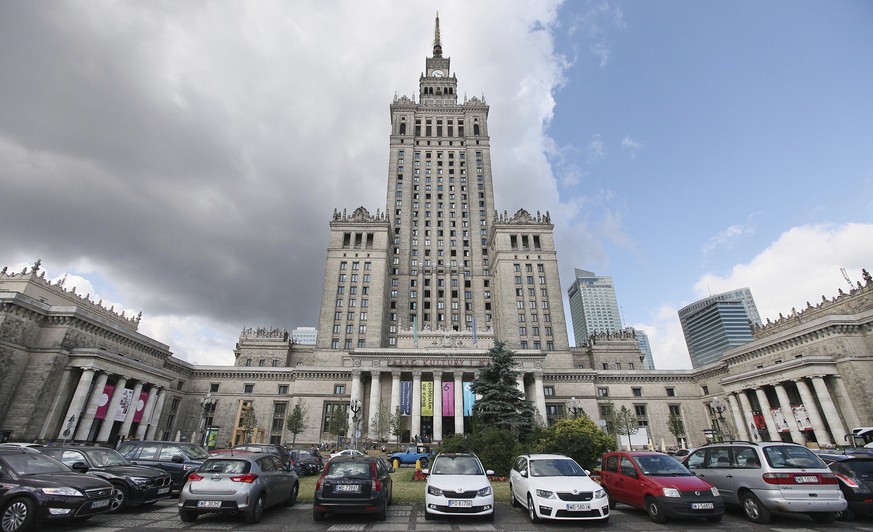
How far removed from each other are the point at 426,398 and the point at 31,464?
43678 millimetres

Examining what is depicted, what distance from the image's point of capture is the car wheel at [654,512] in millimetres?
10870

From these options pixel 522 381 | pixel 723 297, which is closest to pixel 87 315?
pixel 522 381

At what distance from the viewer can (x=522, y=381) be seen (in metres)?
53.0

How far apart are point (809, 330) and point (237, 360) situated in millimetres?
85721

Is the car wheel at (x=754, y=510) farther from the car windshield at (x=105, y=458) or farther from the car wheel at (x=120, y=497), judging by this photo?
the car windshield at (x=105, y=458)

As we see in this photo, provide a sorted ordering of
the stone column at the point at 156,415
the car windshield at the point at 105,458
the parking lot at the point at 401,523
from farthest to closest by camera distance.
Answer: the stone column at the point at 156,415 → the car windshield at the point at 105,458 → the parking lot at the point at 401,523

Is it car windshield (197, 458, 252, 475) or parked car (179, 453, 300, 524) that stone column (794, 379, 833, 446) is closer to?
parked car (179, 453, 300, 524)

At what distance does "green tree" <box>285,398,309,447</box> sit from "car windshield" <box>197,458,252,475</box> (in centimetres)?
4071

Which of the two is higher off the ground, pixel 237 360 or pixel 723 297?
pixel 723 297

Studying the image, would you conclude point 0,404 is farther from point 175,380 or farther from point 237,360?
point 237,360

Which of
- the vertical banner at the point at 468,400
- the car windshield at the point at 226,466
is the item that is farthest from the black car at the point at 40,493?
the vertical banner at the point at 468,400

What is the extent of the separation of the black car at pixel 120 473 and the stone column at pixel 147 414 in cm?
3810

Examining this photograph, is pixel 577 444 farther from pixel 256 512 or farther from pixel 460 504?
pixel 256 512

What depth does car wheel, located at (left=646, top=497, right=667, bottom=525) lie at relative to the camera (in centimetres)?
1087
